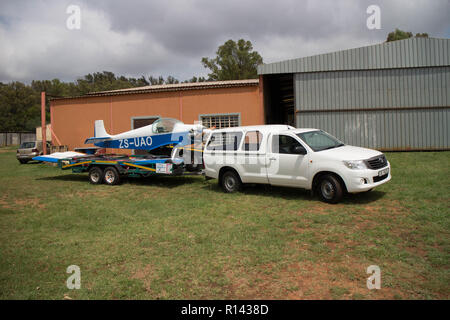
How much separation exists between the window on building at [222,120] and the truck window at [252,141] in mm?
8511

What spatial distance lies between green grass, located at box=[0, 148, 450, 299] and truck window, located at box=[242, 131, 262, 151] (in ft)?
4.23

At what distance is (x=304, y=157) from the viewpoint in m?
7.63

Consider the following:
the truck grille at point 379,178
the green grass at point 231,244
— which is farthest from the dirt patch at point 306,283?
the truck grille at point 379,178

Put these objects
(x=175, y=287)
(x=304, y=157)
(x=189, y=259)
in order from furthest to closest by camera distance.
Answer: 1. (x=304, y=157)
2. (x=189, y=259)
3. (x=175, y=287)

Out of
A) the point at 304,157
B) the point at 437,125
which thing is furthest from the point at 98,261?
the point at 437,125

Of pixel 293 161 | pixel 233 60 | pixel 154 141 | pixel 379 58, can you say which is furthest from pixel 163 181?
pixel 233 60

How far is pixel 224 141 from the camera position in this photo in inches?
361

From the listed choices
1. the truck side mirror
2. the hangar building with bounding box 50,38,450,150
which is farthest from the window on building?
the truck side mirror

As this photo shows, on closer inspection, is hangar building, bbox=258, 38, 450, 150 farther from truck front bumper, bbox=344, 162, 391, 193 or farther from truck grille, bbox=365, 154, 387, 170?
truck front bumper, bbox=344, 162, 391, 193

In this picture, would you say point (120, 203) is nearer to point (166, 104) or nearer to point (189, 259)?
point (189, 259)

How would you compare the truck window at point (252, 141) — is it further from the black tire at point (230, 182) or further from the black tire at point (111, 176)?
the black tire at point (111, 176)

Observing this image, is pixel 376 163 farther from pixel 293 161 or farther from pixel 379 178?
pixel 293 161
